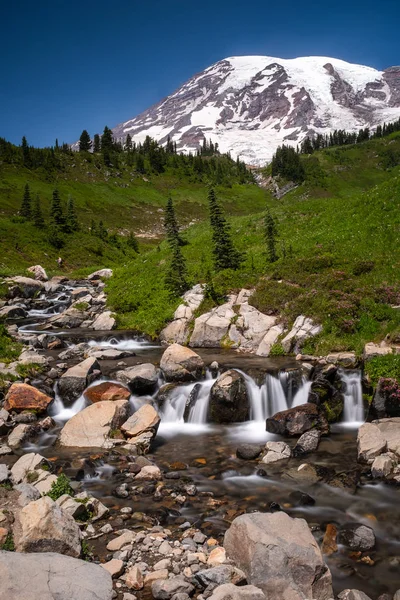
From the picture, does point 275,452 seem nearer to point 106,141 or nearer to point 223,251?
point 223,251

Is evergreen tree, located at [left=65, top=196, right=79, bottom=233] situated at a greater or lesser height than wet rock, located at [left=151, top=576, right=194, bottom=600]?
greater

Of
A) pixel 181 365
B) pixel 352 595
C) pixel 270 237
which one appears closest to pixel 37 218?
pixel 270 237

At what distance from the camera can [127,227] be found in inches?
4021

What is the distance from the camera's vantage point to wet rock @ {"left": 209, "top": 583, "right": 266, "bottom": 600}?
568 centimetres

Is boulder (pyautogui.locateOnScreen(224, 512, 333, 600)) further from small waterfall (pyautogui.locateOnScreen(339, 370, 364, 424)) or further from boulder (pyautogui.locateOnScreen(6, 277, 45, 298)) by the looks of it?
boulder (pyautogui.locateOnScreen(6, 277, 45, 298))

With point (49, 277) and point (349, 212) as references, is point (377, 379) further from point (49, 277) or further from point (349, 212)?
point (49, 277)

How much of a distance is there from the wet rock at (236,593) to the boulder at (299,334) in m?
15.3

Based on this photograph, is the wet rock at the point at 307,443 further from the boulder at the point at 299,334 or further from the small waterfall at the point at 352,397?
the boulder at the point at 299,334

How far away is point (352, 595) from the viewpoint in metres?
6.32

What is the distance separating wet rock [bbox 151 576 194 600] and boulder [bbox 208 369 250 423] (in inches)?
360

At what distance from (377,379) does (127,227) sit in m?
92.8

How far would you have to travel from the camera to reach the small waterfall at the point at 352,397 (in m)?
15.1

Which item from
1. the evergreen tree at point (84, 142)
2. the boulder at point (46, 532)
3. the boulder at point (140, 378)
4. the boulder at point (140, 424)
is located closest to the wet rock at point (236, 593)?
the boulder at point (46, 532)

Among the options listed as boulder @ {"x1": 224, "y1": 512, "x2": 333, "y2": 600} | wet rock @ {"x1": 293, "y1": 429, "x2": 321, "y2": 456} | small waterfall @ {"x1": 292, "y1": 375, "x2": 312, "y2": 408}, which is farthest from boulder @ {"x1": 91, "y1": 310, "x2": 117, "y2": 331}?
boulder @ {"x1": 224, "y1": 512, "x2": 333, "y2": 600}
